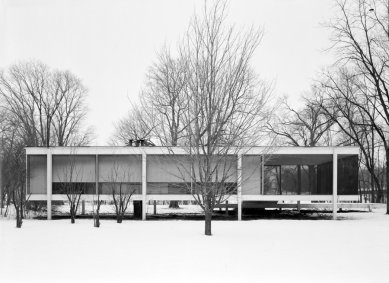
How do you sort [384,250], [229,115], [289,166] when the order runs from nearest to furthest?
[384,250] → [229,115] → [289,166]

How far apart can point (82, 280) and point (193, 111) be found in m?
A: 6.70

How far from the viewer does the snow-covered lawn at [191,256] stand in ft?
26.9

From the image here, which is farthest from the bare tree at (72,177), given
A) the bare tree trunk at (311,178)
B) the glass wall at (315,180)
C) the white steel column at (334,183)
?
the white steel column at (334,183)

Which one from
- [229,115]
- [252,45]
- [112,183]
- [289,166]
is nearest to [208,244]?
[229,115]

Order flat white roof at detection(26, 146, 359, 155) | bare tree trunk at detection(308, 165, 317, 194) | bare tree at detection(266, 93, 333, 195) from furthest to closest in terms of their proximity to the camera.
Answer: bare tree at detection(266, 93, 333, 195)
bare tree trunk at detection(308, 165, 317, 194)
flat white roof at detection(26, 146, 359, 155)

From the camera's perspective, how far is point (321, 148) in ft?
70.7

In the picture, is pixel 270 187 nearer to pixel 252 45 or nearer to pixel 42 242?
pixel 252 45

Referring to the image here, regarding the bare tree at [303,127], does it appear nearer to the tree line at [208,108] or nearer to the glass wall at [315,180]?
the tree line at [208,108]

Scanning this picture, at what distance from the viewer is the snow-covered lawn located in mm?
8188

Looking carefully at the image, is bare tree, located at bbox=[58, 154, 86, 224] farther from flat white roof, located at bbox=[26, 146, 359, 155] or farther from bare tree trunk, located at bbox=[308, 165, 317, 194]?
bare tree trunk, located at bbox=[308, 165, 317, 194]

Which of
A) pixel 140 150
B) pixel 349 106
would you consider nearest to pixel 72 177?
pixel 140 150

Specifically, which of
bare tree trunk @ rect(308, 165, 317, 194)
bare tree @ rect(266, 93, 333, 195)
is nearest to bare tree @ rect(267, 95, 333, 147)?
bare tree @ rect(266, 93, 333, 195)

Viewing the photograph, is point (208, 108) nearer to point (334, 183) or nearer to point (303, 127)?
point (334, 183)

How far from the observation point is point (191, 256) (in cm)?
1011
